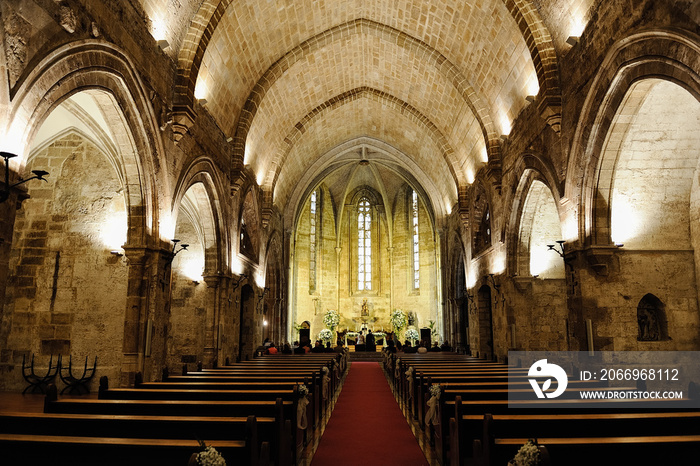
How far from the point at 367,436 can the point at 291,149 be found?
1508 centimetres

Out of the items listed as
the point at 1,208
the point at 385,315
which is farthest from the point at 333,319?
the point at 1,208

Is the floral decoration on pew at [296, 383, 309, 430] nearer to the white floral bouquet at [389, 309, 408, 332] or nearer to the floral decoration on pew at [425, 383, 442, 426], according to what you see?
the floral decoration on pew at [425, 383, 442, 426]

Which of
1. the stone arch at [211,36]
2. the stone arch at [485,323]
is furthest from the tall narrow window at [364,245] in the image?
the stone arch at [211,36]

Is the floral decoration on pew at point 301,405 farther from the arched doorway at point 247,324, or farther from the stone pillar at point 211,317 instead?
the arched doorway at point 247,324

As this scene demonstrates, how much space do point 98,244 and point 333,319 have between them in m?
20.5

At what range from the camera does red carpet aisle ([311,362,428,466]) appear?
613cm

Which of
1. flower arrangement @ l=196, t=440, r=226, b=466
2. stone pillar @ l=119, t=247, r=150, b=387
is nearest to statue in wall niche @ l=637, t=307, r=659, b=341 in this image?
flower arrangement @ l=196, t=440, r=226, b=466

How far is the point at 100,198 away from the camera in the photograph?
39.1 ft

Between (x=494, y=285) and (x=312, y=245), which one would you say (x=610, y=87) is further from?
(x=312, y=245)

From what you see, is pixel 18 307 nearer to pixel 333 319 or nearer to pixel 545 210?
pixel 545 210

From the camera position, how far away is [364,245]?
35344mm

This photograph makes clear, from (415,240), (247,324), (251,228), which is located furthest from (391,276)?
(247,324)

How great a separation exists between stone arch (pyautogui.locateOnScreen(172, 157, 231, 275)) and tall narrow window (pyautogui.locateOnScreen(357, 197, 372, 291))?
66.4ft

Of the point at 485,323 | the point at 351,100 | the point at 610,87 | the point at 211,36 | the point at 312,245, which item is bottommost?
the point at 485,323
